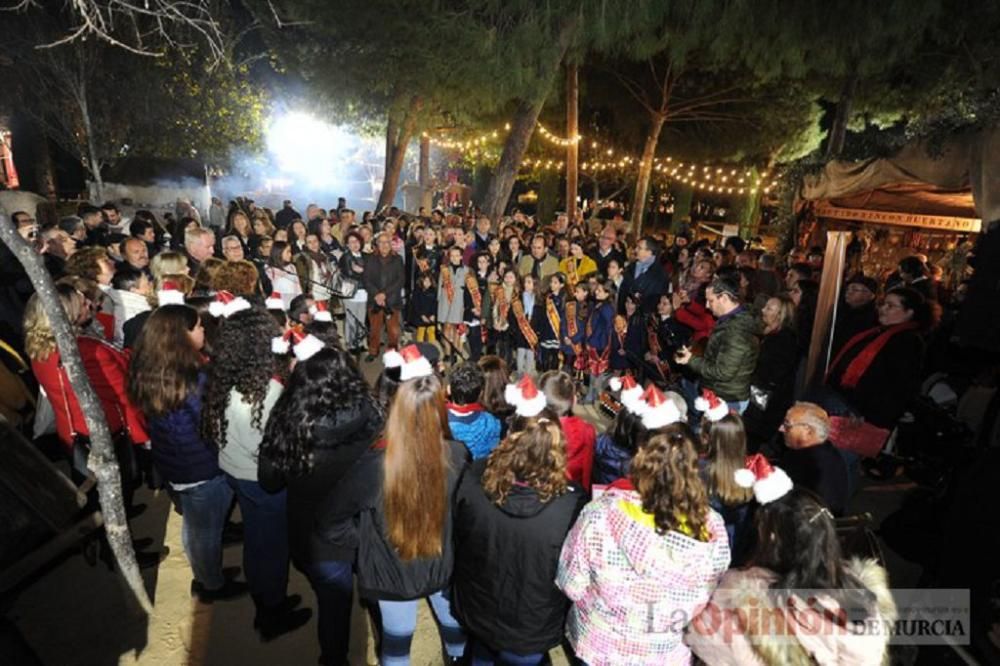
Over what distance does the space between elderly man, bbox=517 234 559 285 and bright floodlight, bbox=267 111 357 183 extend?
40897mm

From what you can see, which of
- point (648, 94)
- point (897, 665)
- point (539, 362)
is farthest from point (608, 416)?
point (648, 94)

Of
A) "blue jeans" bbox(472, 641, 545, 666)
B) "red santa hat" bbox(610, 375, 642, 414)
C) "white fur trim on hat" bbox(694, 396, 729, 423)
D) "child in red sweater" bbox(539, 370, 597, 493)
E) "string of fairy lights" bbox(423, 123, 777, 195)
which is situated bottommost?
"blue jeans" bbox(472, 641, 545, 666)

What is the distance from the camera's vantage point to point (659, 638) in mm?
2061

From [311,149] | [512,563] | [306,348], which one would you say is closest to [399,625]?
[512,563]

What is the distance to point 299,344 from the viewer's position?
2.64m

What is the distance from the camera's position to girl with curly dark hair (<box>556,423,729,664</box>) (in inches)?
76.4

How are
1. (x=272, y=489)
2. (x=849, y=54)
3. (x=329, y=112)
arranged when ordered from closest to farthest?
(x=272, y=489) → (x=849, y=54) → (x=329, y=112)

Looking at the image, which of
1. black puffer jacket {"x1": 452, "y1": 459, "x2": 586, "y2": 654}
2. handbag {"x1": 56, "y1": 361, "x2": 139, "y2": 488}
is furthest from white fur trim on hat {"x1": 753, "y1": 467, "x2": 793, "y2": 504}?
handbag {"x1": 56, "y1": 361, "x2": 139, "y2": 488}

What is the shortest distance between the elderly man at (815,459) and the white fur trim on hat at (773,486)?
4.94 ft

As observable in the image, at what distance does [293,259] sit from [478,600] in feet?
20.8

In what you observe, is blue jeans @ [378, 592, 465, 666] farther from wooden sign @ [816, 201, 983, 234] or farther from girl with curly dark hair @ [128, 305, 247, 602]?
wooden sign @ [816, 201, 983, 234]

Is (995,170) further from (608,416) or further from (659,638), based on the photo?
(659,638)

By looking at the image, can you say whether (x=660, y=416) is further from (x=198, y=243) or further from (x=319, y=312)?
(x=198, y=243)

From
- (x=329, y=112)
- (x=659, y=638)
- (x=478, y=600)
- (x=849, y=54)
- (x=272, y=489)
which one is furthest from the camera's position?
(x=329, y=112)
